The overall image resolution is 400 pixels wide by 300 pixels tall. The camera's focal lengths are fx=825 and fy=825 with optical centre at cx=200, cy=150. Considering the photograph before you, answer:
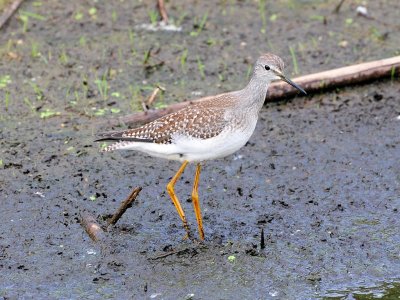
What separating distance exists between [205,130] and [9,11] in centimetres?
455

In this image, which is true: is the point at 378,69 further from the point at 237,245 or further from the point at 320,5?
the point at 237,245

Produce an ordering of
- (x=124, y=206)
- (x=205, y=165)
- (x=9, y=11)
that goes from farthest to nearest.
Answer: (x=9, y=11)
(x=205, y=165)
(x=124, y=206)

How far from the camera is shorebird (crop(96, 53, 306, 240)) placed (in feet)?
21.2

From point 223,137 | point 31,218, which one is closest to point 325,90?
point 223,137

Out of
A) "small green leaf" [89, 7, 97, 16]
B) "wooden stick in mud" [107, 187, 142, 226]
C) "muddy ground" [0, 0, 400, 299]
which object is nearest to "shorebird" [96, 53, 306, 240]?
"wooden stick in mud" [107, 187, 142, 226]

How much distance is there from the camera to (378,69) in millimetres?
8922

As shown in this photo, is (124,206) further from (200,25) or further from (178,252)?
(200,25)

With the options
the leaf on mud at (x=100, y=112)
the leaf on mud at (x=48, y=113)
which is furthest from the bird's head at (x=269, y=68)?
the leaf on mud at (x=48, y=113)

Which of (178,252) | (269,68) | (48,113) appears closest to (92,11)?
(48,113)

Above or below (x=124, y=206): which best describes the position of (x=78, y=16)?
above

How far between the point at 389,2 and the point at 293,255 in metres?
5.18

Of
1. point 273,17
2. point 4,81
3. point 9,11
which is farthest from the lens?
point 273,17

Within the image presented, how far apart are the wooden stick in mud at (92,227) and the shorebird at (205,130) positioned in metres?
0.64

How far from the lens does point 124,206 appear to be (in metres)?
6.64
